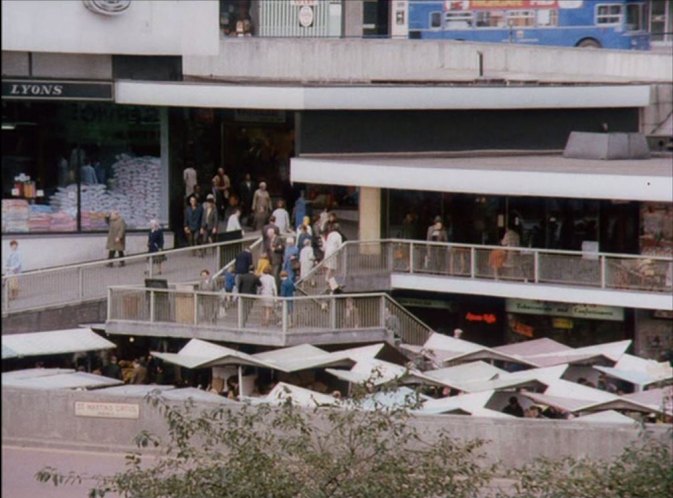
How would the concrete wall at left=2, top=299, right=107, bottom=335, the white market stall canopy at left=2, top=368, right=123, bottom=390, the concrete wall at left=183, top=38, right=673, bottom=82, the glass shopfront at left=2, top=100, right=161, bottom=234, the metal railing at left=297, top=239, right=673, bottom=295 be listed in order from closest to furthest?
the white market stall canopy at left=2, top=368, right=123, bottom=390
the metal railing at left=297, top=239, right=673, bottom=295
the concrete wall at left=2, top=299, right=107, bottom=335
the glass shopfront at left=2, top=100, right=161, bottom=234
the concrete wall at left=183, top=38, right=673, bottom=82

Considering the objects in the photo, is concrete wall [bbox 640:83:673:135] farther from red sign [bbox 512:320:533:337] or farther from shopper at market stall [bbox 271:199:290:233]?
shopper at market stall [bbox 271:199:290:233]

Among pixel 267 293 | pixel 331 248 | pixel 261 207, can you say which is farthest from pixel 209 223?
pixel 267 293

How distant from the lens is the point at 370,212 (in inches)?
1451

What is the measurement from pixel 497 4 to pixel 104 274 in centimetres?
2603

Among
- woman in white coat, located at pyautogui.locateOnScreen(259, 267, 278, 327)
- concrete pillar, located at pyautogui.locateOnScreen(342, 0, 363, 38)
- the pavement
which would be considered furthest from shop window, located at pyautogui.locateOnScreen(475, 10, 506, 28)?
the pavement

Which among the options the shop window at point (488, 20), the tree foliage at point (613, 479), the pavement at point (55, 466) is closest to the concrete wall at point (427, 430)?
the pavement at point (55, 466)

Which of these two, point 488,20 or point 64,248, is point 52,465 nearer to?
point 64,248

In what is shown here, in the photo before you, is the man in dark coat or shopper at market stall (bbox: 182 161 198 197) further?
shopper at market stall (bbox: 182 161 198 197)

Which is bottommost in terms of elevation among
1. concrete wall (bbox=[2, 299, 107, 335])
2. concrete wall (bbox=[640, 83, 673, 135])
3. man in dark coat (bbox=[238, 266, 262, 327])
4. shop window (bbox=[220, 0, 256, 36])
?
concrete wall (bbox=[2, 299, 107, 335])

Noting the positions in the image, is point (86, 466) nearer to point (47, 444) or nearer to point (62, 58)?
point (47, 444)

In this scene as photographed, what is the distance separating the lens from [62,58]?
3806 centimetres

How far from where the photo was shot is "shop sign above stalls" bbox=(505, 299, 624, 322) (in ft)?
111

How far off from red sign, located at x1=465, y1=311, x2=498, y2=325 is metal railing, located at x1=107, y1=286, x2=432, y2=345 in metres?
3.33

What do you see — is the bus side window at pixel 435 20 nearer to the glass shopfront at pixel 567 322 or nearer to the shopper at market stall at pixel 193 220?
the shopper at market stall at pixel 193 220
